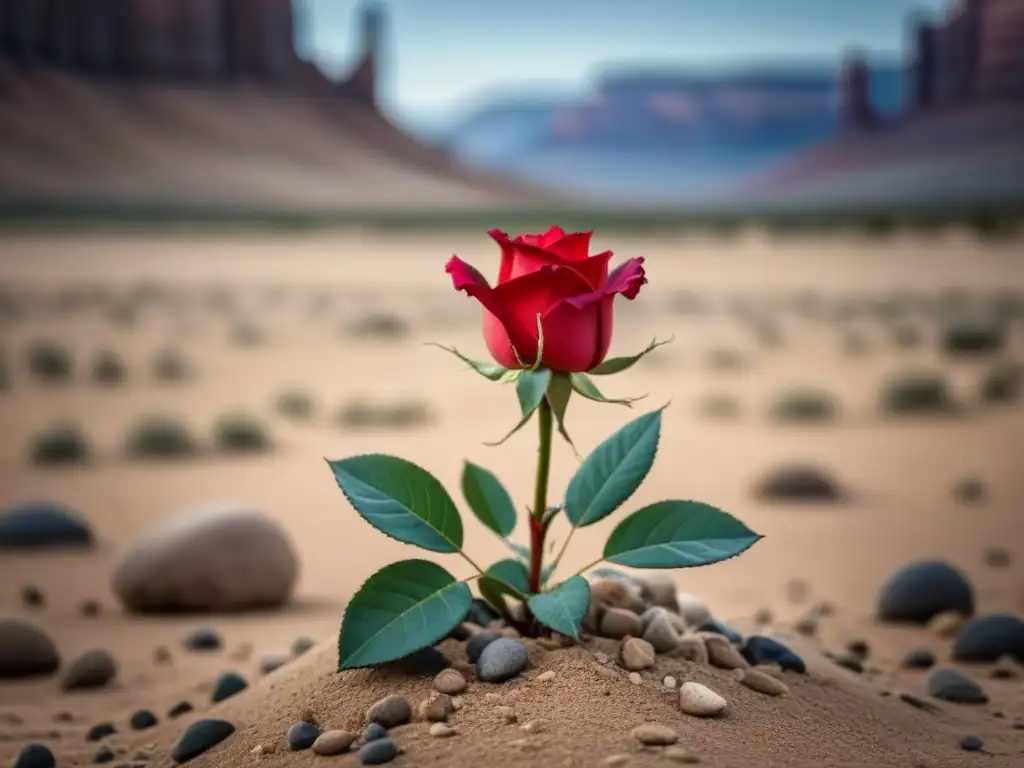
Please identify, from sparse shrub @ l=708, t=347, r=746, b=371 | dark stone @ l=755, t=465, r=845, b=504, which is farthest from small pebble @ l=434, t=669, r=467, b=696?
sparse shrub @ l=708, t=347, r=746, b=371

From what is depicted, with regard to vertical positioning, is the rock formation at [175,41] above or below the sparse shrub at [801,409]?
above

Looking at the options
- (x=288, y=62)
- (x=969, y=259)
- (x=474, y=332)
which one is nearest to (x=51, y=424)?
(x=474, y=332)

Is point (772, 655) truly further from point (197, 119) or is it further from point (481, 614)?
point (197, 119)

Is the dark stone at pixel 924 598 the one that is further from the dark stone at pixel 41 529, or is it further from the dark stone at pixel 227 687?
the dark stone at pixel 41 529

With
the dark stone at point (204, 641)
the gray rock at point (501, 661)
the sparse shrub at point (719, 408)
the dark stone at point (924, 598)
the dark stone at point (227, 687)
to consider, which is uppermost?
the sparse shrub at point (719, 408)

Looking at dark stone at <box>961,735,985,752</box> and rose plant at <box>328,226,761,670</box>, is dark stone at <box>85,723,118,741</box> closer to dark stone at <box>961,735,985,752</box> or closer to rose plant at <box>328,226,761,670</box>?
rose plant at <box>328,226,761,670</box>

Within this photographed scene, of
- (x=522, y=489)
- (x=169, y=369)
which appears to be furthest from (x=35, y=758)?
(x=169, y=369)

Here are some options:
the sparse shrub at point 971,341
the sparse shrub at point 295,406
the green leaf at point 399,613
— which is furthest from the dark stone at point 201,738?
the sparse shrub at point 971,341
